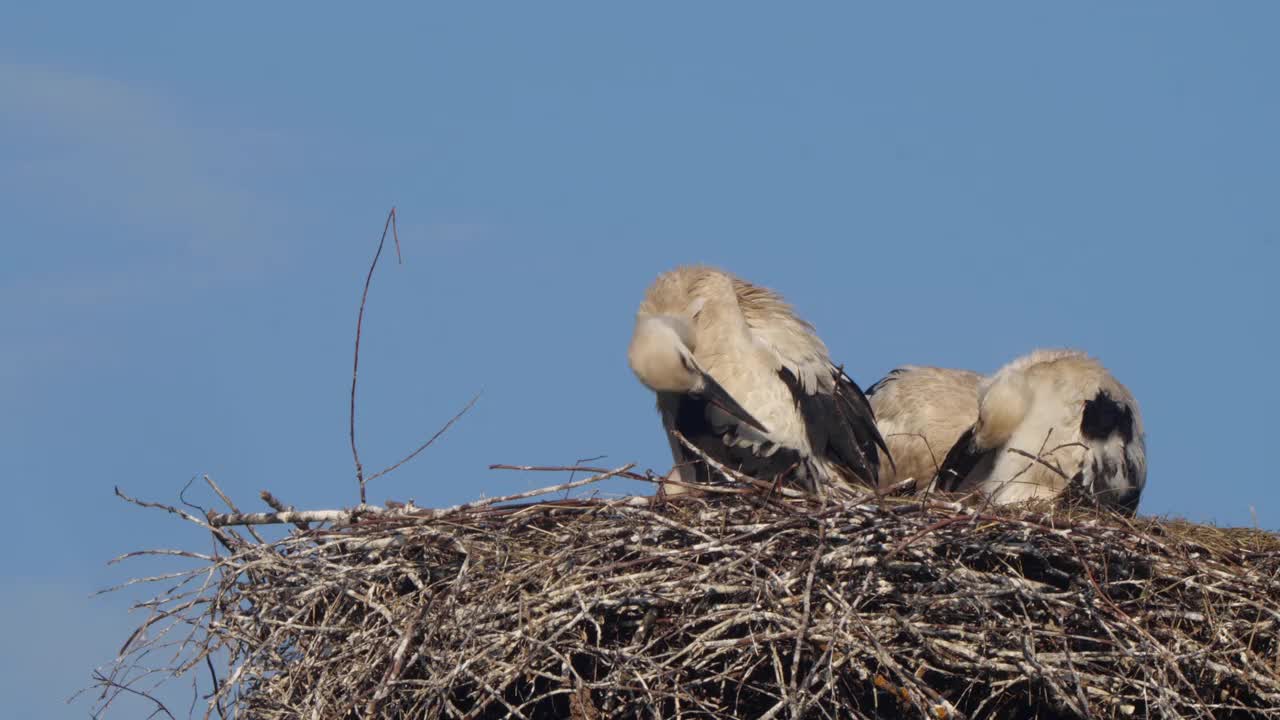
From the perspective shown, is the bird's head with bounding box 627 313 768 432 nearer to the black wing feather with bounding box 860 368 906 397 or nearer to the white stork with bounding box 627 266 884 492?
the white stork with bounding box 627 266 884 492

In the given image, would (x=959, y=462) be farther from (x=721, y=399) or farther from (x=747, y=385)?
(x=721, y=399)

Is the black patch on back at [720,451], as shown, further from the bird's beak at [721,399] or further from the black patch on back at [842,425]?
the black patch on back at [842,425]

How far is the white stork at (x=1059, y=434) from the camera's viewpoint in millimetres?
7750

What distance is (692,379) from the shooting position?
705 centimetres

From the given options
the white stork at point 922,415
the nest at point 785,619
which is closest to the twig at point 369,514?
the nest at point 785,619

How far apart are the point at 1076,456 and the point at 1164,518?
96 cm

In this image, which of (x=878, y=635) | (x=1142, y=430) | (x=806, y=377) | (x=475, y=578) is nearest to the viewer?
(x=878, y=635)

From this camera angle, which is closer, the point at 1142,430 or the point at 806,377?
the point at 806,377

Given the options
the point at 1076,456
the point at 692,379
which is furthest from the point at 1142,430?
the point at 692,379

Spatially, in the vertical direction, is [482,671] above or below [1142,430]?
below

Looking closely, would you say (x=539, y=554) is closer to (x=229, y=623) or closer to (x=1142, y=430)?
(x=229, y=623)

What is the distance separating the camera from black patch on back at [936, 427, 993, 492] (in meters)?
7.96

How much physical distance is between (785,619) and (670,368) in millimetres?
1461

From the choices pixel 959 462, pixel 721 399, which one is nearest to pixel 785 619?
pixel 721 399
